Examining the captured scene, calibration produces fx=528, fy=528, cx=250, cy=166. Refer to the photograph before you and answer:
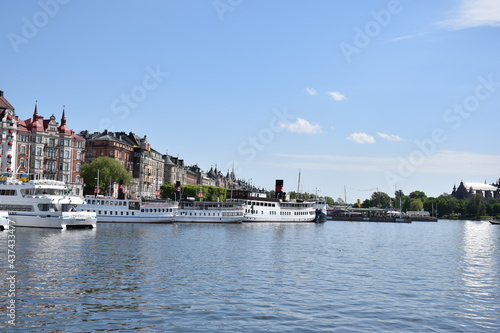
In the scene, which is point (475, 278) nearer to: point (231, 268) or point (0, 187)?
point (231, 268)

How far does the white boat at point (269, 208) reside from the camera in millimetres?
118625

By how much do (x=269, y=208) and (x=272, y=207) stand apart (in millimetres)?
1207

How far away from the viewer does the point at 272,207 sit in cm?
12462

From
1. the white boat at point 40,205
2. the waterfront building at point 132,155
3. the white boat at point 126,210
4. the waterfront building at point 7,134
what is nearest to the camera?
the white boat at point 40,205

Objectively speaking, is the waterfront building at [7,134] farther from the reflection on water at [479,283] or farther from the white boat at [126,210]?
the reflection on water at [479,283]

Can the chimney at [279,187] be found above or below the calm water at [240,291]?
above

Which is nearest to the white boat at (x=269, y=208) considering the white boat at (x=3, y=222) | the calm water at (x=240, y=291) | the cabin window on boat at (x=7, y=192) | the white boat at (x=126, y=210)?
A: the white boat at (x=126, y=210)

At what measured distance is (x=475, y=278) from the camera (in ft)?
125

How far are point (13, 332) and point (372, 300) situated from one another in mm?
17164

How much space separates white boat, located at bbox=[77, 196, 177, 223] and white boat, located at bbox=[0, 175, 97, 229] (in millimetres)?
20305

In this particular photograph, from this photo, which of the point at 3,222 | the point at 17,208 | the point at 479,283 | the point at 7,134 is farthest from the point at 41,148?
the point at 479,283

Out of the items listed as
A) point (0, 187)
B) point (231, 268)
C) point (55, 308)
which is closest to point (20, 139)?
point (0, 187)

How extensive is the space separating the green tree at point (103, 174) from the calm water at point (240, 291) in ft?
235

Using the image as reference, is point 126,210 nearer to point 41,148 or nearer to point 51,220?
point 51,220
